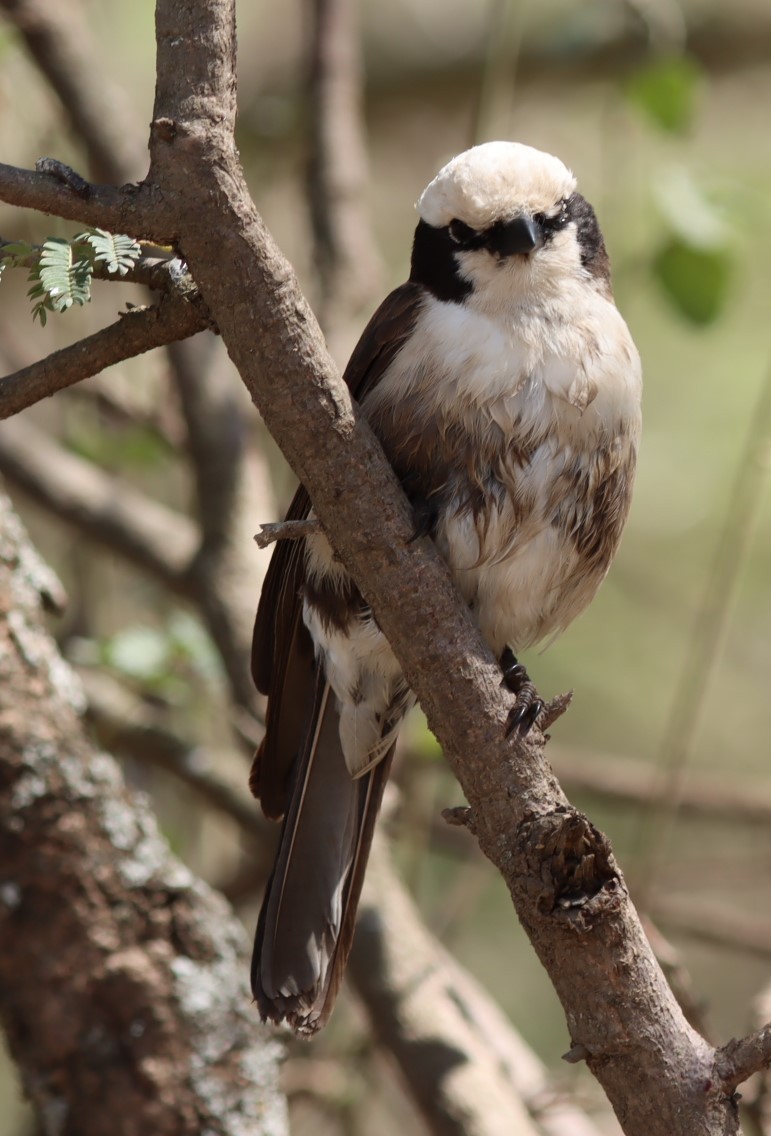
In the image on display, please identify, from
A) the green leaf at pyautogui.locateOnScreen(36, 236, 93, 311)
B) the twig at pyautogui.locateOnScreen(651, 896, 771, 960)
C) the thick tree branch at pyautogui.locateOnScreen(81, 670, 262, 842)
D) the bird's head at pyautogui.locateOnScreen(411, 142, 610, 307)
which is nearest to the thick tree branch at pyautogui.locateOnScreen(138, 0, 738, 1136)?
the green leaf at pyautogui.locateOnScreen(36, 236, 93, 311)

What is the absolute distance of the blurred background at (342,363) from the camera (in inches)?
135

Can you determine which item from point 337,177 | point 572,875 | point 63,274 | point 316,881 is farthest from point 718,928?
point 63,274

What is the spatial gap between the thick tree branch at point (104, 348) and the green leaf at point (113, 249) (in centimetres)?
7

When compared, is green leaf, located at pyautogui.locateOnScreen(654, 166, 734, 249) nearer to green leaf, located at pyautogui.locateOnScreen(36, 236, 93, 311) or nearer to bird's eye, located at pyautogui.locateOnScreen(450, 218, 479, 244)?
bird's eye, located at pyautogui.locateOnScreen(450, 218, 479, 244)

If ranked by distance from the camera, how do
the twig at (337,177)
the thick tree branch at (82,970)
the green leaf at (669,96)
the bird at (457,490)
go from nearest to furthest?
the bird at (457,490) < the thick tree branch at (82,970) < the green leaf at (669,96) < the twig at (337,177)

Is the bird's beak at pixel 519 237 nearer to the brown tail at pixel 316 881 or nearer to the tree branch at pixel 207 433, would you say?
the brown tail at pixel 316 881

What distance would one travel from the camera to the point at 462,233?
2.53 metres

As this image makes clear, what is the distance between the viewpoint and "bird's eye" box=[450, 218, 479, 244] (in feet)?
8.24

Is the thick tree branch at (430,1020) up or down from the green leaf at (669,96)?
down

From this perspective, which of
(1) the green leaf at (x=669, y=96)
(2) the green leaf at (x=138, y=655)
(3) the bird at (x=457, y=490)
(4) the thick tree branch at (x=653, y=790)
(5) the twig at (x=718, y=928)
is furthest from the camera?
(4) the thick tree branch at (x=653, y=790)

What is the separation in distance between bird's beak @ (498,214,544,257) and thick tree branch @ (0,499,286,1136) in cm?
105

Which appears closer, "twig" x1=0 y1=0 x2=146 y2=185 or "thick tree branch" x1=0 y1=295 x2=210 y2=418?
"thick tree branch" x1=0 y1=295 x2=210 y2=418

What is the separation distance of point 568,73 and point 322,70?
1.06 m

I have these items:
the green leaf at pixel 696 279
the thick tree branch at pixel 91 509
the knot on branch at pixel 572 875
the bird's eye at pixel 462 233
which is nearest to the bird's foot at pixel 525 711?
the knot on branch at pixel 572 875
